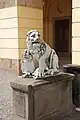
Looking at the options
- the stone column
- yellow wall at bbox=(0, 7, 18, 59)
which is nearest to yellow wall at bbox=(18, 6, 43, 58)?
yellow wall at bbox=(0, 7, 18, 59)

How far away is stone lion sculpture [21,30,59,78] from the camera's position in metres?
3.97

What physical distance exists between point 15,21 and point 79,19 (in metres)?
3.51

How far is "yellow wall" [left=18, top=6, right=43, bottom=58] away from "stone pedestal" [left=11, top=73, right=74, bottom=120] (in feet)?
16.8

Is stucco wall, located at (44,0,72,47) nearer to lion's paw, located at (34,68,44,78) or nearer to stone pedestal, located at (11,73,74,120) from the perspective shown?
stone pedestal, located at (11,73,74,120)

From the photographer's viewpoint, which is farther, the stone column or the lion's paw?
the stone column

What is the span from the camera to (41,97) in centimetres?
388

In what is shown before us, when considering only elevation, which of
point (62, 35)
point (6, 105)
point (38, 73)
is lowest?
point (6, 105)

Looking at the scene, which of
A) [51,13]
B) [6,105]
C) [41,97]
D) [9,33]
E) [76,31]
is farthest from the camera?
[51,13]

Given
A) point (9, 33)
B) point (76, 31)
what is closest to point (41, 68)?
point (76, 31)

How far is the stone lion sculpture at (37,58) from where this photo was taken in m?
3.97

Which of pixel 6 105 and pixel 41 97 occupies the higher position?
pixel 41 97

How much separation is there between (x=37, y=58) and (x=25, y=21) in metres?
5.46

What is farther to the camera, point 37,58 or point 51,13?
point 51,13

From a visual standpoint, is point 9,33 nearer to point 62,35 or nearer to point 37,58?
point 62,35
